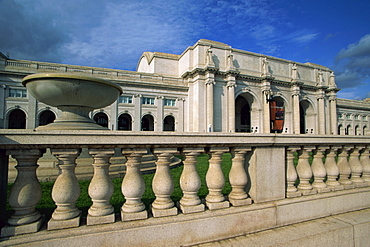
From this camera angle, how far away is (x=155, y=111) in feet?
112

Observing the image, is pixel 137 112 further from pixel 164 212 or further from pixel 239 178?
pixel 164 212

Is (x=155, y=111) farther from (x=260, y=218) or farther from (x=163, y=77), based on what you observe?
(x=260, y=218)

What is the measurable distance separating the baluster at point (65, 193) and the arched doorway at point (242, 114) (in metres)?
42.9

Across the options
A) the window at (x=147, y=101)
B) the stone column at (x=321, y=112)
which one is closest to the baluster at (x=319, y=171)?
the window at (x=147, y=101)

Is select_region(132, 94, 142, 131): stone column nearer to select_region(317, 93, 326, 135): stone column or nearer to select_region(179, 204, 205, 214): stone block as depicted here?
select_region(179, 204, 205, 214): stone block

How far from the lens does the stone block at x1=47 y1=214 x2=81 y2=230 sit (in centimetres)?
171

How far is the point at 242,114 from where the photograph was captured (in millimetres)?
50406

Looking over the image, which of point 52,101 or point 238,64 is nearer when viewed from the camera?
point 52,101

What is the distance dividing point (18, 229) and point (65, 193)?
0.39 m

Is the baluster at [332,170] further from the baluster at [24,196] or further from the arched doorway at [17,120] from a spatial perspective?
the arched doorway at [17,120]

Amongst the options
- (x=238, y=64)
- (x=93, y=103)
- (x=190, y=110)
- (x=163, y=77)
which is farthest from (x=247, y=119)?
(x=93, y=103)

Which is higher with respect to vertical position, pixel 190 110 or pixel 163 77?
pixel 163 77

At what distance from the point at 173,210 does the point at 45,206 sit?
111 inches

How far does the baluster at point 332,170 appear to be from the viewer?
2.93 m
